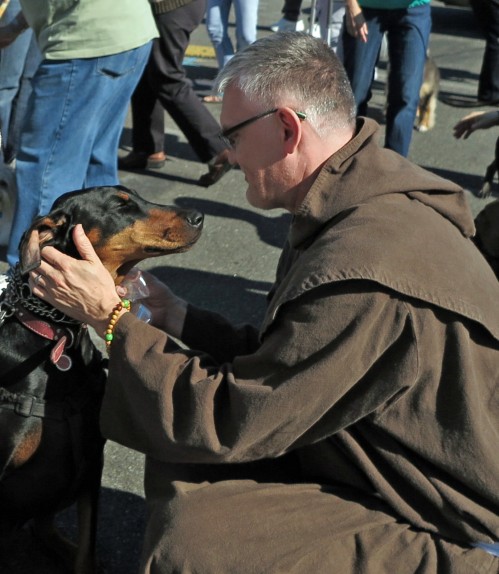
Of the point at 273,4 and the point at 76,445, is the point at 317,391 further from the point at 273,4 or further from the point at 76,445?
the point at 273,4

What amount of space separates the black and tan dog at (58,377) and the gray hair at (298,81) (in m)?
0.65

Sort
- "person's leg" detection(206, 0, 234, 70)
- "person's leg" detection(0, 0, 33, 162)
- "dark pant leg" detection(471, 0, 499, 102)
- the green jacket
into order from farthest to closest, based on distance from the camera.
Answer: "dark pant leg" detection(471, 0, 499, 102), "person's leg" detection(206, 0, 234, 70), "person's leg" detection(0, 0, 33, 162), the green jacket

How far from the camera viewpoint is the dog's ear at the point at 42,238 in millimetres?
2245

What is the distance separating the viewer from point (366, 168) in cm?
207

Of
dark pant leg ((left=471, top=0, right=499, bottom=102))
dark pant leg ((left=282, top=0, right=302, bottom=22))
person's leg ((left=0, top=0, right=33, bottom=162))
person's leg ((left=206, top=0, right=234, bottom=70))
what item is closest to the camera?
person's leg ((left=0, top=0, right=33, bottom=162))

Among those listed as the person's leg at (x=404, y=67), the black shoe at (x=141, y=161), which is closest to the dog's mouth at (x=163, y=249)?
the person's leg at (x=404, y=67)

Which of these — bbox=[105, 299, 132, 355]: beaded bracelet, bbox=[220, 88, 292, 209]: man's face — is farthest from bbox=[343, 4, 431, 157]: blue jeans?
bbox=[105, 299, 132, 355]: beaded bracelet

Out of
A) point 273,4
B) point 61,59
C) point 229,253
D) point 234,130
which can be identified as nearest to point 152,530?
point 234,130

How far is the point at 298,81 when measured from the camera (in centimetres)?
211

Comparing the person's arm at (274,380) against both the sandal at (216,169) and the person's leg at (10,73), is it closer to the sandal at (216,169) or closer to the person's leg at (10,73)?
the sandal at (216,169)

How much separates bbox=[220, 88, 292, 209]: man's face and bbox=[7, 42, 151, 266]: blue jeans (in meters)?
1.84

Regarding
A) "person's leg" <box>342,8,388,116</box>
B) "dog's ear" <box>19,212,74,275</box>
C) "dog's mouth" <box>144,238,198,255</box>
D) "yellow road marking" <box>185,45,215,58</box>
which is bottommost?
"yellow road marking" <box>185,45,215,58</box>

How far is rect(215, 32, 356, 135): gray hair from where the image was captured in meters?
2.11

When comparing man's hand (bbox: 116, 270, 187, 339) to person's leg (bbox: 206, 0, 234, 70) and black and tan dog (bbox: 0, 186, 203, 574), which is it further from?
person's leg (bbox: 206, 0, 234, 70)
